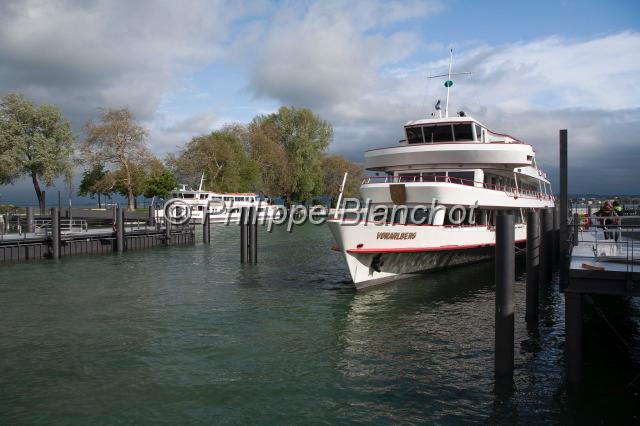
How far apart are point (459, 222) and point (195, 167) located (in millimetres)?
49491

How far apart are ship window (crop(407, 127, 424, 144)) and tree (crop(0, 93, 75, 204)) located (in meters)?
36.9

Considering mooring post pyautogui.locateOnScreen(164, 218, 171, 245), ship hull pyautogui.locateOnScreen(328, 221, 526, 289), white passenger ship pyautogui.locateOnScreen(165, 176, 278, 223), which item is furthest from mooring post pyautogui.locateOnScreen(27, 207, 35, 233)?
white passenger ship pyautogui.locateOnScreen(165, 176, 278, 223)

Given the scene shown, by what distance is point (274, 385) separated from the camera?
905 centimetres

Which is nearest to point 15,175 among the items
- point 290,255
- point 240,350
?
point 290,255

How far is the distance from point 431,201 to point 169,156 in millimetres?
53404

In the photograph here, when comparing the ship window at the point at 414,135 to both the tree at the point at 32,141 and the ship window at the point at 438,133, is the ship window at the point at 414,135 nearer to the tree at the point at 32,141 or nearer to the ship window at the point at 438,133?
the ship window at the point at 438,133

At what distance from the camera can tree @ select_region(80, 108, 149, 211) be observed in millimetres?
55656

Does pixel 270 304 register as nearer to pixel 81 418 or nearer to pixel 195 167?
pixel 81 418

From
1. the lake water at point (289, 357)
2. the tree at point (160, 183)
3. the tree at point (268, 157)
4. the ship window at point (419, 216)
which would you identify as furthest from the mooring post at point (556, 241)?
the tree at point (268, 157)

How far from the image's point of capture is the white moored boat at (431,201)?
16.9 meters

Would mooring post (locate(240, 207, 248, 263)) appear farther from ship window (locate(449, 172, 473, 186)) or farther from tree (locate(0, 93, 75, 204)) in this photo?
tree (locate(0, 93, 75, 204))

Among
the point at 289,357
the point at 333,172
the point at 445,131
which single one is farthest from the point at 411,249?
the point at 333,172

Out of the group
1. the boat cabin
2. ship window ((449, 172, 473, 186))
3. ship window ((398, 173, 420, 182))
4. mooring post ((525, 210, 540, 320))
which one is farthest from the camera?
the boat cabin

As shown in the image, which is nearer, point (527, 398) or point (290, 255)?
point (527, 398)
